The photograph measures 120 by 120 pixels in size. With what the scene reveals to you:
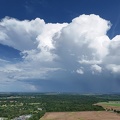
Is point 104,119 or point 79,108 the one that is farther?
point 79,108

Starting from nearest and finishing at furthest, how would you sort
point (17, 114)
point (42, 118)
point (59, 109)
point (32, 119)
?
point (32, 119) → point (42, 118) → point (17, 114) → point (59, 109)

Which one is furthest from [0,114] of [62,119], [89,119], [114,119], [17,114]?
[114,119]

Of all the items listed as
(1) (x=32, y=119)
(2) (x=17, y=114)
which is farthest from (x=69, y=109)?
(1) (x=32, y=119)

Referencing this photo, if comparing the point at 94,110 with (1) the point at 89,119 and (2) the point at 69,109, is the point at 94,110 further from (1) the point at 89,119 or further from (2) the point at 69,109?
(1) the point at 89,119

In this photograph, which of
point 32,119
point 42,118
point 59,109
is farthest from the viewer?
point 59,109

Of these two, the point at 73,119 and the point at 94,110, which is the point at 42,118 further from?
the point at 94,110

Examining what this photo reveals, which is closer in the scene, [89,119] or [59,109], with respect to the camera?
[89,119]

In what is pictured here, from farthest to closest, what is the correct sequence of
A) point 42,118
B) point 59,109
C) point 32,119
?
point 59,109, point 42,118, point 32,119

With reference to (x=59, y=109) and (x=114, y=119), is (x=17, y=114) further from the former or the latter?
(x=114, y=119)

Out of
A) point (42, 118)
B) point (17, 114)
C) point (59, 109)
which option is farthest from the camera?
point (59, 109)
